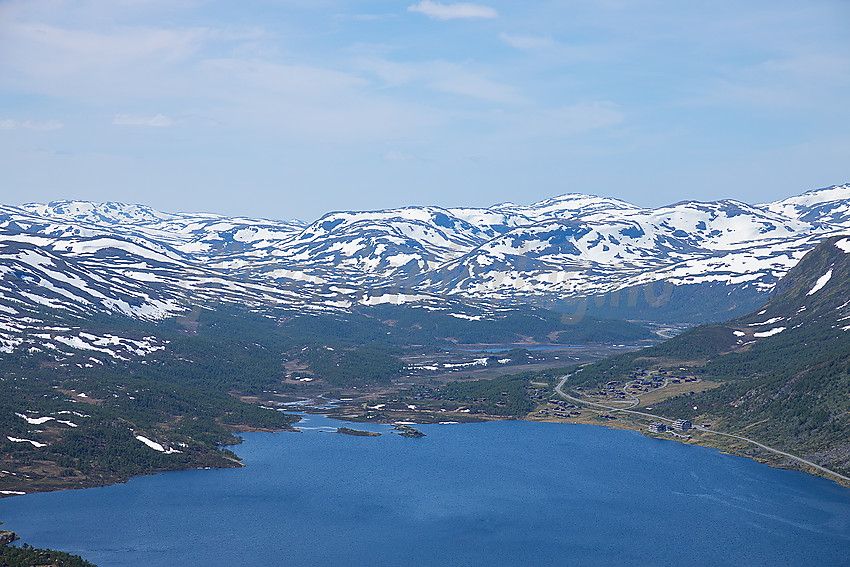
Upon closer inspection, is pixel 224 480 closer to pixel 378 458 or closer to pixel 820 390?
pixel 378 458

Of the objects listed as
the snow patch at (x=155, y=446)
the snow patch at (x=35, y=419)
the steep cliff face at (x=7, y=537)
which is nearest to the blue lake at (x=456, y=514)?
the steep cliff face at (x=7, y=537)

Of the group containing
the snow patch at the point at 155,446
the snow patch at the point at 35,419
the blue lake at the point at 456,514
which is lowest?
the blue lake at the point at 456,514

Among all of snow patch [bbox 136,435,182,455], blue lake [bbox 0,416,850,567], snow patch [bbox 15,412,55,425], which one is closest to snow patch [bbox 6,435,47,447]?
snow patch [bbox 15,412,55,425]

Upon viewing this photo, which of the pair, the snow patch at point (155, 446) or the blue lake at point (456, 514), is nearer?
the blue lake at point (456, 514)

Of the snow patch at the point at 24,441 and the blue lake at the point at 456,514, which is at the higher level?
the snow patch at the point at 24,441

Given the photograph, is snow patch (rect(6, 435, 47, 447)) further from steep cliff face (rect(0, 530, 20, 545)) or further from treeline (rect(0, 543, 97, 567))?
treeline (rect(0, 543, 97, 567))

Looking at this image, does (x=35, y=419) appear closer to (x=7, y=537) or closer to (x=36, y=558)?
(x=7, y=537)

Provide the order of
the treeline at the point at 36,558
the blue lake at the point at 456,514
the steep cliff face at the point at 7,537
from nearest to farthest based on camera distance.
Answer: the treeline at the point at 36,558 → the steep cliff face at the point at 7,537 → the blue lake at the point at 456,514

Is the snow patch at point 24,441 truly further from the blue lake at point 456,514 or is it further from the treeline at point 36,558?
the treeline at point 36,558

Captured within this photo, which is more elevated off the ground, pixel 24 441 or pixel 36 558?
pixel 24 441

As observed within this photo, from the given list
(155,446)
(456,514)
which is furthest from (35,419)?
(456,514)
